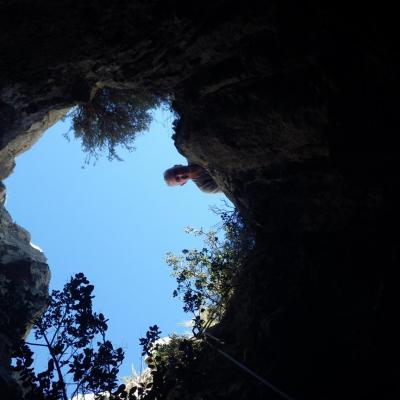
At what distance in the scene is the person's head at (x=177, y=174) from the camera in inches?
383

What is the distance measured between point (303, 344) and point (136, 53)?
17.8 feet

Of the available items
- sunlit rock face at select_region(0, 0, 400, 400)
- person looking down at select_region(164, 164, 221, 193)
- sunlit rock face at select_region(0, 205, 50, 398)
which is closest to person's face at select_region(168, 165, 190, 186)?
person looking down at select_region(164, 164, 221, 193)

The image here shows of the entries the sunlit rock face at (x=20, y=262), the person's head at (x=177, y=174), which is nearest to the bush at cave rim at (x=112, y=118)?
the person's head at (x=177, y=174)

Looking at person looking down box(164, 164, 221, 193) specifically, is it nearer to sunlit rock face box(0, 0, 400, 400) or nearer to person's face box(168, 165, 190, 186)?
person's face box(168, 165, 190, 186)

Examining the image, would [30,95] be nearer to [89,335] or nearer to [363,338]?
[89,335]

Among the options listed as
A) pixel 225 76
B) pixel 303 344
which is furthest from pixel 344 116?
pixel 303 344

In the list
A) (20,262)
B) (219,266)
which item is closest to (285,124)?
(219,266)

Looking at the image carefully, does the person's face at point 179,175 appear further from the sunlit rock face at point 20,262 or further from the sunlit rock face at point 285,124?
the sunlit rock face at point 20,262

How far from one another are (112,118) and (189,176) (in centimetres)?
266

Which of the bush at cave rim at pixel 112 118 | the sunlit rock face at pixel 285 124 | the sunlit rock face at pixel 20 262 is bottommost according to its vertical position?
the sunlit rock face at pixel 285 124

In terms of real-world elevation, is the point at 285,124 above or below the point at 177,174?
below

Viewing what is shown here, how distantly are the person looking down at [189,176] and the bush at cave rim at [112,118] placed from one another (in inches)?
57.9

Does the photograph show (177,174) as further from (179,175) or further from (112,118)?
(112,118)

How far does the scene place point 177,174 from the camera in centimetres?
973
